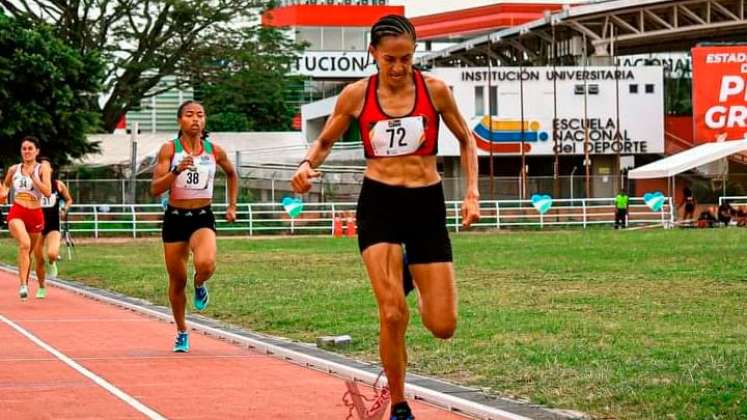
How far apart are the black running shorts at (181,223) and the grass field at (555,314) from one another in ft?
4.41

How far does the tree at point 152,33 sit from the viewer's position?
63.9 m

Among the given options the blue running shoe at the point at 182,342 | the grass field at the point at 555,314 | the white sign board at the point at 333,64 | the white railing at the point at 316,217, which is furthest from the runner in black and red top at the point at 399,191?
the white sign board at the point at 333,64

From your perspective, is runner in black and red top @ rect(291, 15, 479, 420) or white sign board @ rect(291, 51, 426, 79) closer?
runner in black and red top @ rect(291, 15, 479, 420)

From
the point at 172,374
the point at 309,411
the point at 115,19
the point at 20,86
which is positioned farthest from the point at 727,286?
the point at 115,19

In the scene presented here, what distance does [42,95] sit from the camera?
5572cm

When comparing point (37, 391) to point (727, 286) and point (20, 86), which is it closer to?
point (727, 286)

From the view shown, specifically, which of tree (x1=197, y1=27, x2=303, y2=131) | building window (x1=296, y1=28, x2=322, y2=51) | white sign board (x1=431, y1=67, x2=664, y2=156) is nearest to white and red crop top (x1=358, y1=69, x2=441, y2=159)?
tree (x1=197, y1=27, x2=303, y2=131)

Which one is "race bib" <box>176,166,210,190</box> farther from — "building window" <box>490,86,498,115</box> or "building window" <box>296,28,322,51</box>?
"building window" <box>296,28,322,51</box>

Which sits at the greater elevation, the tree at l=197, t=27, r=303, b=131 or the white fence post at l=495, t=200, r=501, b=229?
the tree at l=197, t=27, r=303, b=131

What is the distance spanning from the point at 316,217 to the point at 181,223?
42416mm

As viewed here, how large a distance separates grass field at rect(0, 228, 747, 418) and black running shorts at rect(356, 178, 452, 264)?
→ 1310mm

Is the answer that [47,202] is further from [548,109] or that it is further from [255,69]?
[548,109]

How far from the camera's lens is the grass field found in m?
10.2

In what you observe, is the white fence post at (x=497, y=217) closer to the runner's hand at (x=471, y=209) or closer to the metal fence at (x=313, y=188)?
the metal fence at (x=313, y=188)
